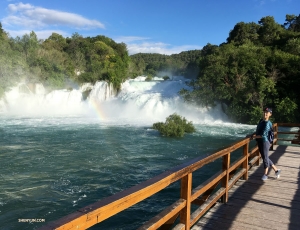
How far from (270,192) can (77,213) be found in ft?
15.8

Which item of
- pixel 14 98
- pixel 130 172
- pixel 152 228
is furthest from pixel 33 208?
pixel 14 98

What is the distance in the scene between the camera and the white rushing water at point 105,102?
3105cm

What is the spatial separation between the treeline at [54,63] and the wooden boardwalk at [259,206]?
34.4 meters

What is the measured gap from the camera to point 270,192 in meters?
5.70

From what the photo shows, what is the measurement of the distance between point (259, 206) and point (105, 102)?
33.8 metres

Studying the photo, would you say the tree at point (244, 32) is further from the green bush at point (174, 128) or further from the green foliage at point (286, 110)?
the green bush at point (174, 128)

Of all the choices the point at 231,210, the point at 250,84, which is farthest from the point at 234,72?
the point at 231,210

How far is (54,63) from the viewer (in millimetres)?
47531

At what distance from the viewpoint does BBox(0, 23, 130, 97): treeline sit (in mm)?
40344

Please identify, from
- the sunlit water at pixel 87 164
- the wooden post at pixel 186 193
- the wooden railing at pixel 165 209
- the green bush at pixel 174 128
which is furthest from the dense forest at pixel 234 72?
the wooden post at pixel 186 193

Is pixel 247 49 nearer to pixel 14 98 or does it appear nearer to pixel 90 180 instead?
pixel 90 180

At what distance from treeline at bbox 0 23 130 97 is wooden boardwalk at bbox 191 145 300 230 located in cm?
3437

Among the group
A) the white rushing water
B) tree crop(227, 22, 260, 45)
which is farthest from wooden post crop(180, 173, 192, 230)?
tree crop(227, 22, 260, 45)

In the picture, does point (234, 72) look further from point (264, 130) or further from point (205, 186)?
point (205, 186)
